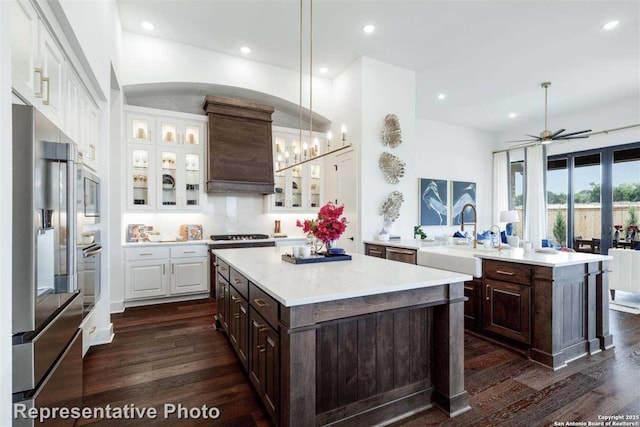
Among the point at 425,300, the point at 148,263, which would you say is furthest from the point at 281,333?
the point at 148,263

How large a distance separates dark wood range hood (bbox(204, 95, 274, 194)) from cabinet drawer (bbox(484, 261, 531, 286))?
3.40 metres

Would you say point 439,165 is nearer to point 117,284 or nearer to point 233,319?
point 233,319

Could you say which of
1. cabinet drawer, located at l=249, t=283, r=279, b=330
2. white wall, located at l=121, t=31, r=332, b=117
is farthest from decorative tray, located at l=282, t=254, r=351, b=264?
white wall, located at l=121, t=31, r=332, b=117

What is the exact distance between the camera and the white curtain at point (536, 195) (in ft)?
24.1

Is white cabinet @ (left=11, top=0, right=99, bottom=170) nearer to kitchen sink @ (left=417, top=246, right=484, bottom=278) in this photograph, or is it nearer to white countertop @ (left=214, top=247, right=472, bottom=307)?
white countertop @ (left=214, top=247, right=472, bottom=307)

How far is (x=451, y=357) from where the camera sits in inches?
80.1

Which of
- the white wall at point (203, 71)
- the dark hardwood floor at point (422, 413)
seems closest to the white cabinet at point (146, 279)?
the dark hardwood floor at point (422, 413)

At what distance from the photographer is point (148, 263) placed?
14.3ft

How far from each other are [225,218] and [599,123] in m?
7.80

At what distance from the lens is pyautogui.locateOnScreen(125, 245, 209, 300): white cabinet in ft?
14.0

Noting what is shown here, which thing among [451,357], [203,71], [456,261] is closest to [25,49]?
[451,357]

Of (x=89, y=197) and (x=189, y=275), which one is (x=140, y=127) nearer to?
(x=189, y=275)

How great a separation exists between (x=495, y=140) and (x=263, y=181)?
6.79 meters

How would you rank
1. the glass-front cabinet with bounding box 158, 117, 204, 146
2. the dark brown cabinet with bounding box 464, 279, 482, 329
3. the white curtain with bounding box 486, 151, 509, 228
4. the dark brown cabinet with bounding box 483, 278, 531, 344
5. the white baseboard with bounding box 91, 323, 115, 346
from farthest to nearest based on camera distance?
the white curtain with bounding box 486, 151, 509, 228 < the glass-front cabinet with bounding box 158, 117, 204, 146 < the dark brown cabinet with bounding box 464, 279, 482, 329 < the white baseboard with bounding box 91, 323, 115, 346 < the dark brown cabinet with bounding box 483, 278, 531, 344
